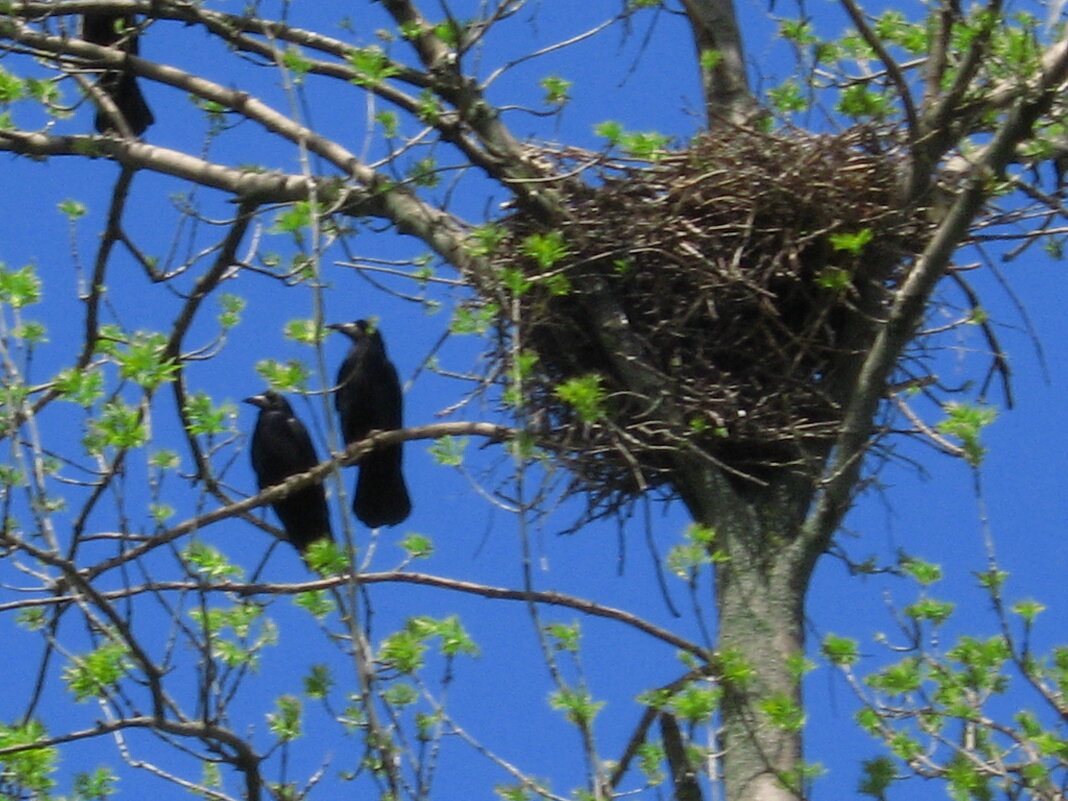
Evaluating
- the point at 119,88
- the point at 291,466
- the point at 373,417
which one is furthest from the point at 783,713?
the point at 119,88

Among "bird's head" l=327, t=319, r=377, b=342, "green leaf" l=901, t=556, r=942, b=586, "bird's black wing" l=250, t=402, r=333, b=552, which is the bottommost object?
"green leaf" l=901, t=556, r=942, b=586

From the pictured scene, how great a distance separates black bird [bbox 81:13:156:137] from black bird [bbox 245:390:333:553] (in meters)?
1.13

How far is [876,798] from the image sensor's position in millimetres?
3939

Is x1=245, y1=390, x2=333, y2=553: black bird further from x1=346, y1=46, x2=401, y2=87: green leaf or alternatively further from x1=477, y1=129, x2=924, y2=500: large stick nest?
x1=346, y1=46, x2=401, y2=87: green leaf

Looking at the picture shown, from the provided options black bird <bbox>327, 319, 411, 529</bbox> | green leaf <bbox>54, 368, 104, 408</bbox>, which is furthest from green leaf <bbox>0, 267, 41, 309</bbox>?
black bird <bbox>327, 319, 411, 529</bbox>

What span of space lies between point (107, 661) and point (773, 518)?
6.01ft

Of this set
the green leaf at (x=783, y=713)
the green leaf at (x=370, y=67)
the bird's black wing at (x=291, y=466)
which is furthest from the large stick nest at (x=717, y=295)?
the bird's black wing at (x=291, y=466)

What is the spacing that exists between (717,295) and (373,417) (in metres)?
1.84

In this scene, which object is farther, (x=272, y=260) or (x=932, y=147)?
(x=272, y=260)

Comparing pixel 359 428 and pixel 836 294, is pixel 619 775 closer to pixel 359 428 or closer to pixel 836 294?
pixel 836 294

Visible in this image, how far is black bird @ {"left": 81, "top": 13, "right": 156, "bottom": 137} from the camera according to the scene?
21.2ft

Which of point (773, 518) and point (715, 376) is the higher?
point (715, 376)

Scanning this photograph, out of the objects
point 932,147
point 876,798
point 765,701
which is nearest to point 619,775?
point 765,701

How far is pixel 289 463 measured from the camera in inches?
271
